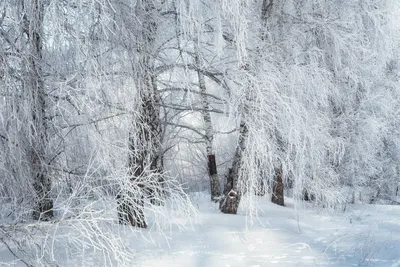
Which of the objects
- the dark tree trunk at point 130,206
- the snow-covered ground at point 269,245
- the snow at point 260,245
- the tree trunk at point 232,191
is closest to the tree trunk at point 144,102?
the dark tree trunk at point 130,206

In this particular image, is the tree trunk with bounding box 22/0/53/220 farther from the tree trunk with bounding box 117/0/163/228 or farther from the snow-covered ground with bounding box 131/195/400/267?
the snow-covered ground with bounding box 131/195/400/267

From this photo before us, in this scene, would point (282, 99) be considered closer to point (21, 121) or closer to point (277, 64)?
point (277, 64)

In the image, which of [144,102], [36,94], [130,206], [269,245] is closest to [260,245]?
[269,245]

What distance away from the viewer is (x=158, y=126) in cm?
825

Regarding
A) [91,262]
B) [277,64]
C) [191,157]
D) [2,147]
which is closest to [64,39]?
[2,147]

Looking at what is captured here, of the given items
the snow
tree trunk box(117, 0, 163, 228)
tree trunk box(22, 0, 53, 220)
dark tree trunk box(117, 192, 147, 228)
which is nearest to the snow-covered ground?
the snow

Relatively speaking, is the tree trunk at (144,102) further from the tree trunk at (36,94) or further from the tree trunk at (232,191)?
the tree trunk at (232,191)

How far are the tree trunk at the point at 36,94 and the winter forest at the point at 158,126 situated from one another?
25mm

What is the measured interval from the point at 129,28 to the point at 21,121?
2045 mm

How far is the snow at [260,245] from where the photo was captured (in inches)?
230

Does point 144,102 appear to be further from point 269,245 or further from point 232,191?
point 232,191

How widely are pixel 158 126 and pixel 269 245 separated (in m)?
2.84

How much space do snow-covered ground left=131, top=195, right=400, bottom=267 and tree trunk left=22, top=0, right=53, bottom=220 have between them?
157 cm

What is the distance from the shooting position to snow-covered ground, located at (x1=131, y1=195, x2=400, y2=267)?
5867mm
